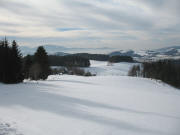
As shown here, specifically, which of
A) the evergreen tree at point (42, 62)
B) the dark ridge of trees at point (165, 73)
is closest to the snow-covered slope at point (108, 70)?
the dark ridge of trees at point (165, 73)

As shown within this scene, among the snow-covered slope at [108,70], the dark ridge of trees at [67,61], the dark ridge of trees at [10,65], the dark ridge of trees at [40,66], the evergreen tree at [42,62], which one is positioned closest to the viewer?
the dark ridge of trees at [10,65]

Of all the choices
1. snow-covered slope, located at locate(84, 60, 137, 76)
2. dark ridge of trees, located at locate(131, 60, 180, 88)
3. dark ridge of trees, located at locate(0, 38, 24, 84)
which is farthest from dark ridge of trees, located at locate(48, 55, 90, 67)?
dark ridge of trees, located at locate(0, 38, 24, 84)

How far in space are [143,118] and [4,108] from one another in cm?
728

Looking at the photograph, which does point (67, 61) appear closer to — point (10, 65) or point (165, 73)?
point (165, 73)

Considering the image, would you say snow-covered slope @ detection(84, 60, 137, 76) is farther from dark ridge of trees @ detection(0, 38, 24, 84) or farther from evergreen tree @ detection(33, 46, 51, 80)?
dark ridge of trees @ detection(0, 38, 24, 84)

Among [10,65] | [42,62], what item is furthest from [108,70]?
[10,65]

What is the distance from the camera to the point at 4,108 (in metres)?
8.86

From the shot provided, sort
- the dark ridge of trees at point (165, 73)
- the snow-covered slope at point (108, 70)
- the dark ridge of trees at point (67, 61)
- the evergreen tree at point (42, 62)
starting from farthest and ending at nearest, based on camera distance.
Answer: the dark ridge of trees at point (67, 61) → the snow-covered slope at point (108, 70) → the dark ridge of trees at point (165, 73) → the evergreen tree at point (42, 62)

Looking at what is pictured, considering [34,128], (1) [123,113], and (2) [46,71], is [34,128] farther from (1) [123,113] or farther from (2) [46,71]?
(2) [46,71]

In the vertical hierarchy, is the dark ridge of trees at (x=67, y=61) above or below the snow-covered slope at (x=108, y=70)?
above

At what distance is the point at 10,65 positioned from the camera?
2278cm

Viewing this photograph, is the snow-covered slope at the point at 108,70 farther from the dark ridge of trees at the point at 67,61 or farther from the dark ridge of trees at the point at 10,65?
the dark ridge of trees at the point at 10,65

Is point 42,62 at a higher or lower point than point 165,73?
higher

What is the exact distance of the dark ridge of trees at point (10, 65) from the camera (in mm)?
21812
